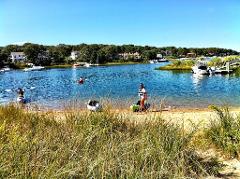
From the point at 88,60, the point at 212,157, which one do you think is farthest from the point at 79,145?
the point at 88,60

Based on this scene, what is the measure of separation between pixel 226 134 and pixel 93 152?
4.05 metres

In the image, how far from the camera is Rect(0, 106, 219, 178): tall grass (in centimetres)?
530

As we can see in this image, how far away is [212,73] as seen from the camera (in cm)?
7856

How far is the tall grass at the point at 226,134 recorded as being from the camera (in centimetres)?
917

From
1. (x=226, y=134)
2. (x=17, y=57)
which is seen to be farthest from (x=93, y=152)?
(x=17, y=57)

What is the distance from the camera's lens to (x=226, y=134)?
9.45 metres

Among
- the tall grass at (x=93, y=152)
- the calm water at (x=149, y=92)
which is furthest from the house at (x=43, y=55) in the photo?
the tall grass at (x=93, y=152)

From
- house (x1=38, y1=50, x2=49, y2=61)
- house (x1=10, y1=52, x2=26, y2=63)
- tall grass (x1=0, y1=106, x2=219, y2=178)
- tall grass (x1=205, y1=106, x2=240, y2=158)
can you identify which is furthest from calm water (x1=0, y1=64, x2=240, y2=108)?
house (x1=10, y1=52, x2=26, y2=63)

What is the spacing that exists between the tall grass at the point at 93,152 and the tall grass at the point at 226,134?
1463 mm

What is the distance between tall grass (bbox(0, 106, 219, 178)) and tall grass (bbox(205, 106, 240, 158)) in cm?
146

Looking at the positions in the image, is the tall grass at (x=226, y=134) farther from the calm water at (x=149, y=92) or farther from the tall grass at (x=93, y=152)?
the calm water at (x=149, y=92)

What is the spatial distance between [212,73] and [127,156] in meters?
74.8

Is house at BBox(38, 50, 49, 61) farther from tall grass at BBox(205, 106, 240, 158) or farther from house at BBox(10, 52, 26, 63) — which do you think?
tall grass at BBox(205, 106, 240, 158)

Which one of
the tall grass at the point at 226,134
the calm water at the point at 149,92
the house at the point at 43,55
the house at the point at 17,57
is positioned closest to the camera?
the tall grass at the point at 226,134
